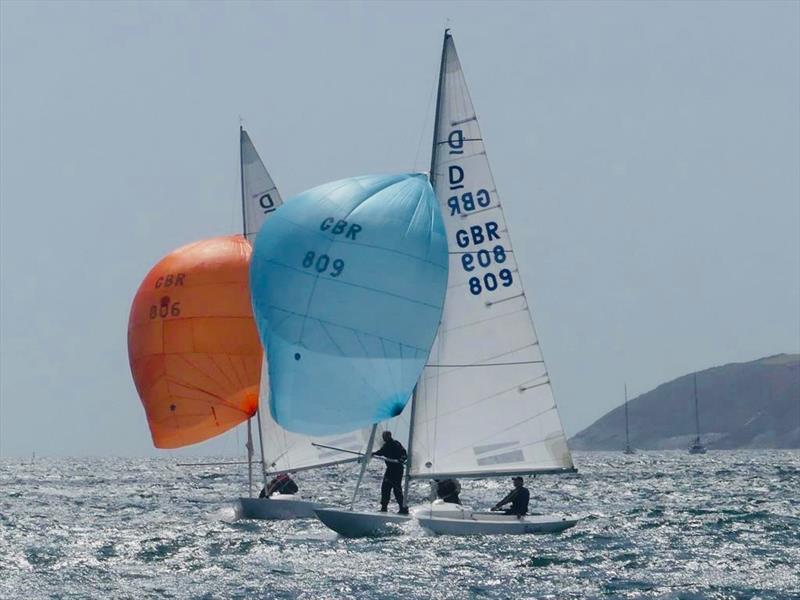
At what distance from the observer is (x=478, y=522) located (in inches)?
1015

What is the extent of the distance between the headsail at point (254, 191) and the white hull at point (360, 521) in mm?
9198

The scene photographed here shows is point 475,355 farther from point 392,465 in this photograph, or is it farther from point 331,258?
point 331,258

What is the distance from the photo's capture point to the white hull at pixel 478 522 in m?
25.8

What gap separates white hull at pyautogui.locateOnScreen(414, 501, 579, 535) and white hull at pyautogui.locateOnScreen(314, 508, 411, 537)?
0.39 m

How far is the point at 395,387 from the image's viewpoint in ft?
84.4

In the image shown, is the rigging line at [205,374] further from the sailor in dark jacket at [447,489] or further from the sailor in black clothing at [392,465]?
the sailor in dark jacket at [447,489]

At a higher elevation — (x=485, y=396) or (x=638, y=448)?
(x=638, y=448)

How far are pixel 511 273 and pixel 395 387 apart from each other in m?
2.65

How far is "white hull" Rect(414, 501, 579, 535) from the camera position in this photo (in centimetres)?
2578

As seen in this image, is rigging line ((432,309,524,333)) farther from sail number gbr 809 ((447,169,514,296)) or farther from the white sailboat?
the white sailboat

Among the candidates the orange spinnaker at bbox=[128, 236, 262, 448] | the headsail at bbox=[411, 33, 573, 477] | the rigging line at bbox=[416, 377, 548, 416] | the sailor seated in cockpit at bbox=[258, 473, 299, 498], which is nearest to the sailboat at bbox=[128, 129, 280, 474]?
the orange spinnaker at bbox=[128, 236, 262, 448]

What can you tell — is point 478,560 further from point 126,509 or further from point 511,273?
point 126,509

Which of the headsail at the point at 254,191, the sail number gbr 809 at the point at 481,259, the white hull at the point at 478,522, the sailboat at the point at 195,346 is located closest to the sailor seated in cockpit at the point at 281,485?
the sailboat at the point at 195,346

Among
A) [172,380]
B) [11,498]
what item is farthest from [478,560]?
[11,498]
